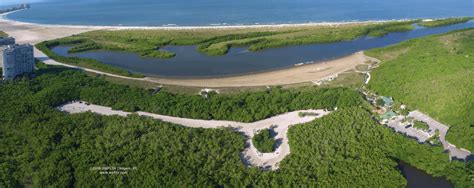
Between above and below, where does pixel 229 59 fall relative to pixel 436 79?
above

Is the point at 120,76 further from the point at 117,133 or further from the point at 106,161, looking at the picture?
the point at 106,161

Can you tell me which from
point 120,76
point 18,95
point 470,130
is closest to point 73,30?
point 120,76

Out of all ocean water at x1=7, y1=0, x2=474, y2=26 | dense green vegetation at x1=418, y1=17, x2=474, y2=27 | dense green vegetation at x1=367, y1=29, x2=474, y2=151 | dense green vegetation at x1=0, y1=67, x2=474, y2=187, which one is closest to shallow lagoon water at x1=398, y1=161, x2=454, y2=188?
dense green vegetation at x1=0, y1=67, x2=474, y2=187

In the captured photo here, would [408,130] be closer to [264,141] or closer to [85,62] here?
[264,141]

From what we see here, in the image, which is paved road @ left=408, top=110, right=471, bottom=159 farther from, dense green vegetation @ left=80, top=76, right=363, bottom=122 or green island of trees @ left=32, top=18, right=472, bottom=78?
green island of trees @ left=32, top=18, right=472, bottom=78

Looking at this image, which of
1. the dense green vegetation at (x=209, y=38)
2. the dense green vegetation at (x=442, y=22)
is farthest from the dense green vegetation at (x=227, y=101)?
the dense green vegetation at (x=442, y=22)

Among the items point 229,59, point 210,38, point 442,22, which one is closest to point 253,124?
point 229,59

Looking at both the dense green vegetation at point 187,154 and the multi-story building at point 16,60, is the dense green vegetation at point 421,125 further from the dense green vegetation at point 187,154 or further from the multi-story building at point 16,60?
the multi-story building at point 16,60
